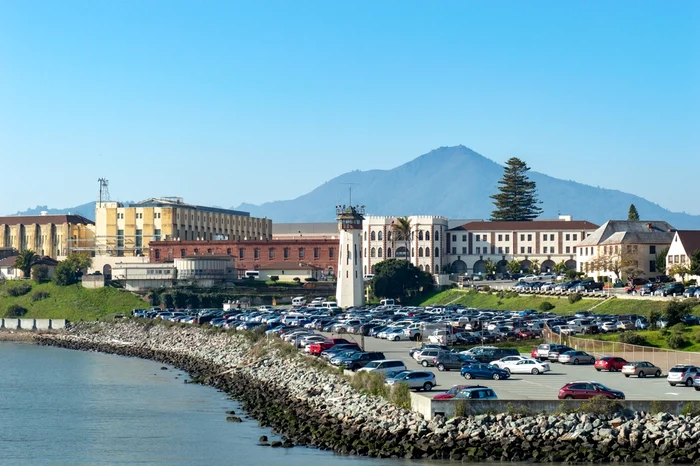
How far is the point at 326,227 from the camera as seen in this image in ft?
648

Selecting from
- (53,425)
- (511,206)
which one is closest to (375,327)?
(53,425)

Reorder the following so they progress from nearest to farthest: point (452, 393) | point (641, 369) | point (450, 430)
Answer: point (450, 430) < point (452, 393) < point (641, 369)

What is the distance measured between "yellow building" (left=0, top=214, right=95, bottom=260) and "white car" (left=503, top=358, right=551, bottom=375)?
11213cm

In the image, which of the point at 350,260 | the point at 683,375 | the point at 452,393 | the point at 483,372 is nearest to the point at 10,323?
the point at 350,260

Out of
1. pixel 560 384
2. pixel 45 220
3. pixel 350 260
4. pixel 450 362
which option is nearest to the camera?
pixel 560 384

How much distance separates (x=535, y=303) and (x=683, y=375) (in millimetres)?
52526

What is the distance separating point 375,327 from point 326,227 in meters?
118

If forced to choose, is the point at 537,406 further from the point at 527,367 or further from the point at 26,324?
the point at 26,324

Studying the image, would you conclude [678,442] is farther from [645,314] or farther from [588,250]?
[588,250]

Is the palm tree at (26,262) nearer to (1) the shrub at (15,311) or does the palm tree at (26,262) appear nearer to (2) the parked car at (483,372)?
(1) the shrub at (15,311)

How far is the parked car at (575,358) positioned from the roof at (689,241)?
4835 centimetres

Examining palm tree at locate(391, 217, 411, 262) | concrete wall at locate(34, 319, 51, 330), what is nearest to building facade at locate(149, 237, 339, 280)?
palm tree at locate(391, 217, 411, 262)

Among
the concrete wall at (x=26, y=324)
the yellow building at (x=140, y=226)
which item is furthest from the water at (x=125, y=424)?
the yellow building at (x=140, y=226)

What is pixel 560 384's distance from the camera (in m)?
47.3
